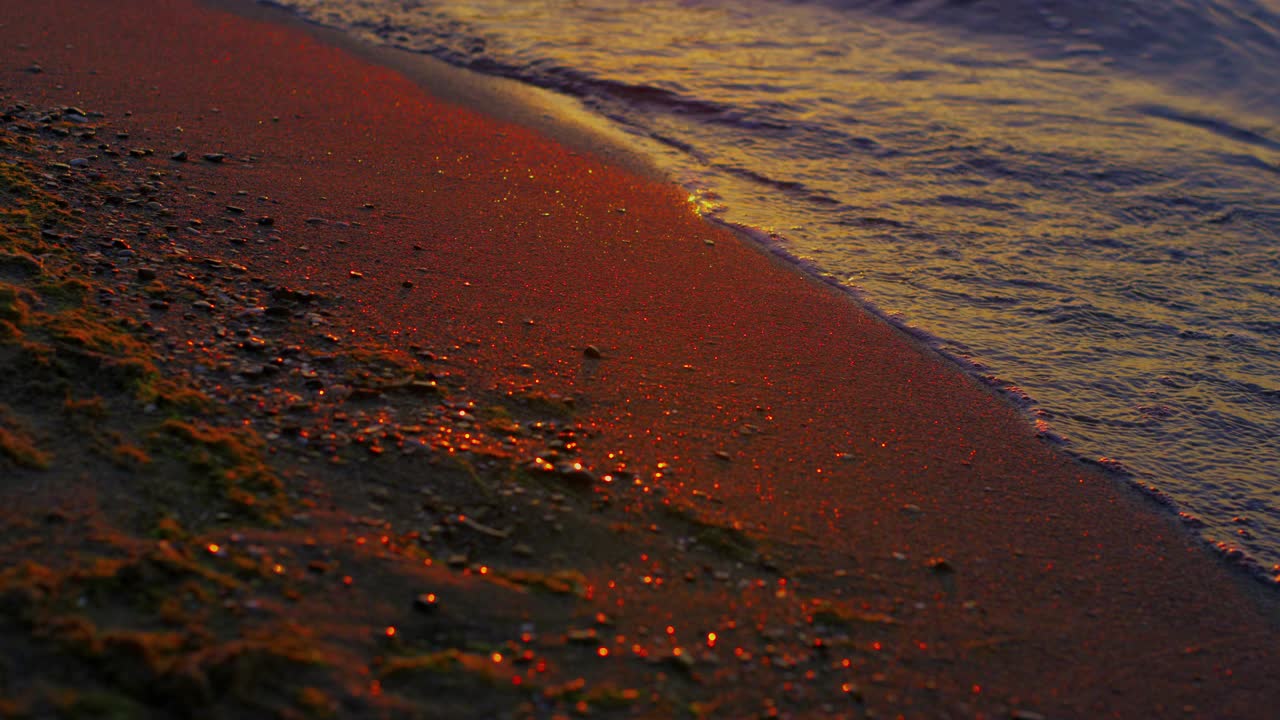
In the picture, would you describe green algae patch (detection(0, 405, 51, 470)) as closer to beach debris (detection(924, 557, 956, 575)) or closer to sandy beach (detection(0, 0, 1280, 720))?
sandy beach (detection(0, 0, 1280, 720))

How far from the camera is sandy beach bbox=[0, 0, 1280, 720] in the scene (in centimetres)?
186

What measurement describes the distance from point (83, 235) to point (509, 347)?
1.48 meters

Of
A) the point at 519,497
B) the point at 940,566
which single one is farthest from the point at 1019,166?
the point at 519,497

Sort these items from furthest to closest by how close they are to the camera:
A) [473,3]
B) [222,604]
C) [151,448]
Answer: [473,3], [151,448], [222,604]

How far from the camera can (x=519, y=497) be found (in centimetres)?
240

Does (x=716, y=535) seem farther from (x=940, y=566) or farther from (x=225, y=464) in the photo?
(x=225, y=464)

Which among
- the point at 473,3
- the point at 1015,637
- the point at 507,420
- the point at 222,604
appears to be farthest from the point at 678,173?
the point at 473,3

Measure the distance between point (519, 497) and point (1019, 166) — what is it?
15.9 feet

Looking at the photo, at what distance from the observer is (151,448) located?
225cm

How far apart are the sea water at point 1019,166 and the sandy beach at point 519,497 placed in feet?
1.42

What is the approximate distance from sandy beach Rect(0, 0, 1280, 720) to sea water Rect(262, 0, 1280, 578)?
434mm

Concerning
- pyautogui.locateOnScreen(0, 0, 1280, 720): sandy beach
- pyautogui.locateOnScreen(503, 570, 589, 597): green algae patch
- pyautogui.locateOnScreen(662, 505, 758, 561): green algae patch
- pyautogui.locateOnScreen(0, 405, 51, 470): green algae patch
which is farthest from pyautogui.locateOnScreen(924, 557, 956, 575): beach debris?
pyautogui.locateOnScreen(0, 405, 51, 470): green algae patch

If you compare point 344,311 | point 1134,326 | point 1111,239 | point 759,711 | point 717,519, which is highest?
point 1111,239

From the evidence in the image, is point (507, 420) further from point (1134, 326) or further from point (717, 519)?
point (1134, 326)
